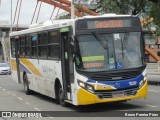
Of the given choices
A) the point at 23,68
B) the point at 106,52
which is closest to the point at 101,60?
the point at 106,52

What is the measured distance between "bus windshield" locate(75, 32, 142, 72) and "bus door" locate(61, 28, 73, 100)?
703mm

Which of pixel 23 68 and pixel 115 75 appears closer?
pixel 115 75

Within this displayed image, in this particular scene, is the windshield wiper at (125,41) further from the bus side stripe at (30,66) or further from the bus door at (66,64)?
the bus side stripe at (30,66)

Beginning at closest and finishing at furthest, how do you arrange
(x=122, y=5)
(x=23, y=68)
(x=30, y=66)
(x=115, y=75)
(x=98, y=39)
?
(x=115, y=75) < (x=98, y=39) < (x=30, y=66) < (x=23, y=68) < (x=122, y=5)

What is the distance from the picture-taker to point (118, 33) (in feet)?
46.1

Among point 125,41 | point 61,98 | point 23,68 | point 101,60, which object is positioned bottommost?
point 61,98

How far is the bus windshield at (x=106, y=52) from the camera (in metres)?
13.7

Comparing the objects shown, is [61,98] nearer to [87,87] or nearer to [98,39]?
[87,87]

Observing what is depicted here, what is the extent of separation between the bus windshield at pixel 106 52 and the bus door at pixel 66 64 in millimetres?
703

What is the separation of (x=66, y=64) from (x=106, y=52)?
60.5 inches

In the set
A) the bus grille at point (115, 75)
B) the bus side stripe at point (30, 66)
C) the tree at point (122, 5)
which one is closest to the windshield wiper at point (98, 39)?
the bus grille at point (115, 75)

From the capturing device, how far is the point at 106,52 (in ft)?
45.1

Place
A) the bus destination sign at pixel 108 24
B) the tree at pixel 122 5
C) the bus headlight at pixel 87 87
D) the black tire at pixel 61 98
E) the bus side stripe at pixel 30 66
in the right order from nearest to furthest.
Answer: the bus headlight at pixel 87 87 < the bus destination sign at pixel 108 24 < the black tire at pixel 61 98 < the bus side stripe at pixel 30 66 < the tree at pixel 122 5

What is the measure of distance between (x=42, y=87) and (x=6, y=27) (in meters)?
97.8
